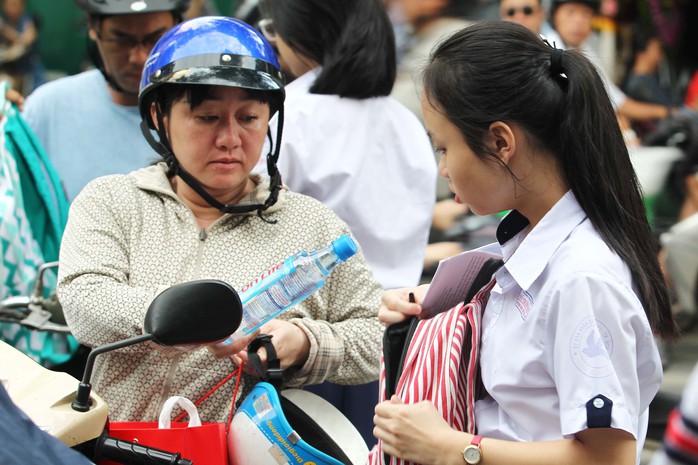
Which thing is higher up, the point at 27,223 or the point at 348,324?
the point at 348,324

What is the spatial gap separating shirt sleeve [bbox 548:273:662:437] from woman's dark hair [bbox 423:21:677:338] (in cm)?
14

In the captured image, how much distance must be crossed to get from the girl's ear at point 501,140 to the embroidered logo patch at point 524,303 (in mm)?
283

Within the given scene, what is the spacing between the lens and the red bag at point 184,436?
2348 mm

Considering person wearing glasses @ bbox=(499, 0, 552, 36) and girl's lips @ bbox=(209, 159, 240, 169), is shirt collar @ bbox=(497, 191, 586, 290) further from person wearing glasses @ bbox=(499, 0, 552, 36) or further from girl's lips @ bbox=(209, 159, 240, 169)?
person wearing glasses @ bbox=(499, 0, 552, 36)

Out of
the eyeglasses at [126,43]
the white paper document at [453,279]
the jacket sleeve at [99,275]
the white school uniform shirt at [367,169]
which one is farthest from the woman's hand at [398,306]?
the eyeglasses at [126,43]

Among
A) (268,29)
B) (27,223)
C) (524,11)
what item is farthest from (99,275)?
(524,11)

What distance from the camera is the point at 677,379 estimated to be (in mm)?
7074

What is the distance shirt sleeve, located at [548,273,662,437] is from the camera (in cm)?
199

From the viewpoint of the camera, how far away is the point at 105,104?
164 inches

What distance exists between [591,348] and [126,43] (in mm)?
2667

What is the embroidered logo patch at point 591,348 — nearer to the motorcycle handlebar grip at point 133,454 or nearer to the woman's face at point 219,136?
the motorcycle handlebar grip at point 133,454

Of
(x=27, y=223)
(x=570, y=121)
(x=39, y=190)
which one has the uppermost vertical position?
(x=570, y=121)

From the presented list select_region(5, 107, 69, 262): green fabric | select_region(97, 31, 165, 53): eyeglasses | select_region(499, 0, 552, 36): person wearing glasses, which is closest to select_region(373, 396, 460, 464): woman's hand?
select_region(5, 107, 69, 262): green fabric

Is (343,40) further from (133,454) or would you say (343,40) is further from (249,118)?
(133,454)
